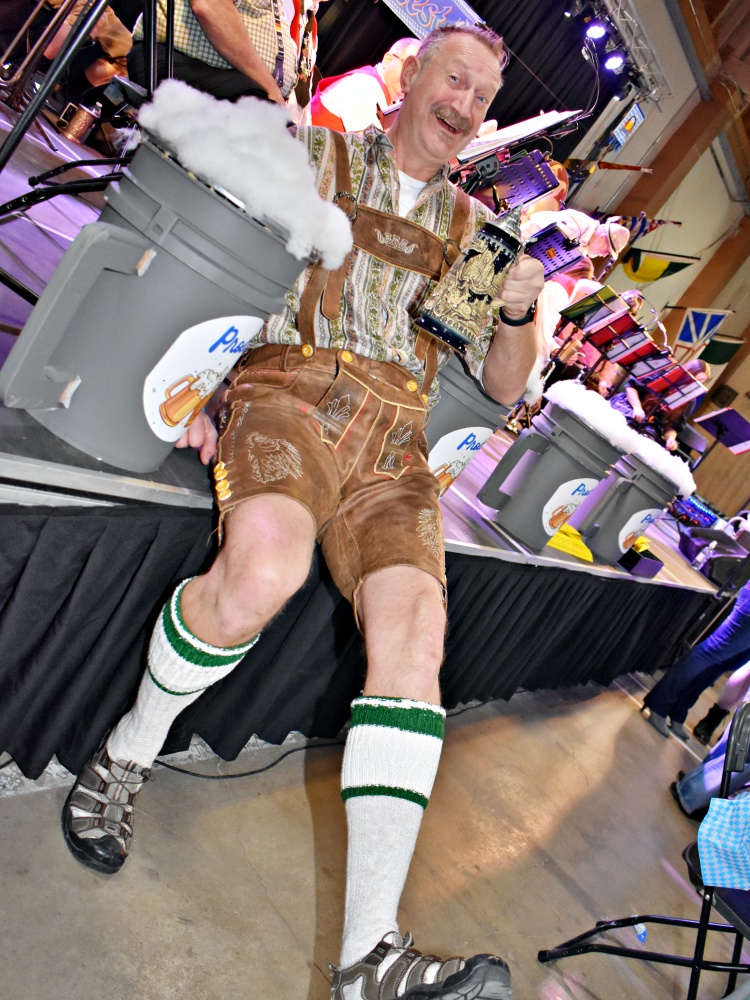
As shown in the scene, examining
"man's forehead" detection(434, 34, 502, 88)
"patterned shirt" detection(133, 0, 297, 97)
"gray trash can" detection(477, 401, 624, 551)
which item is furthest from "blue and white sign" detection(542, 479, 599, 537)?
"patterned shirt" detection(133, 0, 297, 97)

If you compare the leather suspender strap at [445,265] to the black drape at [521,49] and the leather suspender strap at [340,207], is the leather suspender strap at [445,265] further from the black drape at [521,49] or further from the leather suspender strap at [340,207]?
the black drape at [521,49]

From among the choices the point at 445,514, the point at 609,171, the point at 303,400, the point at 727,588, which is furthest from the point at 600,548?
the point at 609,171

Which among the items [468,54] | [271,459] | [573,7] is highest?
[573,7]

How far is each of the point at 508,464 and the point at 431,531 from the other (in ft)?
4.06

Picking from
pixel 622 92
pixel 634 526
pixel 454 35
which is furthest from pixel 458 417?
pixel 622 92

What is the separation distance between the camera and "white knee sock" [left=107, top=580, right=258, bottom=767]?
1201mm

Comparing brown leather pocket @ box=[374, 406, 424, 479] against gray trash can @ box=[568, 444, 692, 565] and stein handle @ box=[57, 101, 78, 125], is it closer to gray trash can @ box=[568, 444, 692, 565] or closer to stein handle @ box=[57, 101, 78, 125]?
gray trash can @ box=[568, 444, 692, 565]

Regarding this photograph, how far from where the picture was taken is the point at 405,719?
3.70ft

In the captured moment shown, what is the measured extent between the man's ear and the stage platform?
1062 millimetres

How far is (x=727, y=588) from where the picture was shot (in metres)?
4.07

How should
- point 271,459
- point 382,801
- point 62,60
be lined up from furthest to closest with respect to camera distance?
point 271,459 < point 62,60 < point 382,801

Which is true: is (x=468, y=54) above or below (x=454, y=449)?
above

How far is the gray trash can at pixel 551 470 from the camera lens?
2.47 m

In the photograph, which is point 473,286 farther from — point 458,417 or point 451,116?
point 458,417
